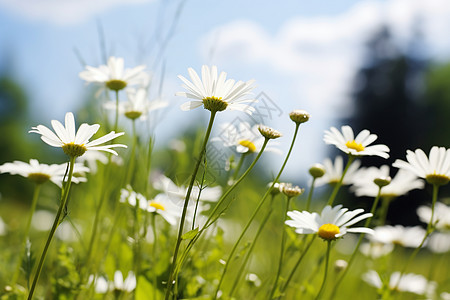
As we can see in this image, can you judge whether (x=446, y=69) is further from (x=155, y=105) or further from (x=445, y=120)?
(x=155, y=105)

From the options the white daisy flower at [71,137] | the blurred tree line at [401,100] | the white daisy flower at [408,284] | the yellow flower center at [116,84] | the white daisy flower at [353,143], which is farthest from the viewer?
the blurred tree line at [401,100]

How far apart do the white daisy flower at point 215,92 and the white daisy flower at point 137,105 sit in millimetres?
361

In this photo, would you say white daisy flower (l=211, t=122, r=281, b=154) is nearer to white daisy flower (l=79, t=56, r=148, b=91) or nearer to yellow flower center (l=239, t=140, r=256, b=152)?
yellow flower center (l=239, t=140, r=256, b=152)

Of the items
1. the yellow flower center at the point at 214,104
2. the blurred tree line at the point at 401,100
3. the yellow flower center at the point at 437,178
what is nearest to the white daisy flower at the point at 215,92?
the yellow flower center at the point at 214,104

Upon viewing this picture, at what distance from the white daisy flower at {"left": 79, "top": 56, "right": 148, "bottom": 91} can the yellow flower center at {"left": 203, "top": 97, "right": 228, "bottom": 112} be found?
404mm

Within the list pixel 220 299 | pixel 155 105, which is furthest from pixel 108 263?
pixel 155 105

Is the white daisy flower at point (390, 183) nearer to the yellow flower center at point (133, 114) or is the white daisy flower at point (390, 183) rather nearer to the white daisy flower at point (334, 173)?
the white daisy flower at point (334, 173)

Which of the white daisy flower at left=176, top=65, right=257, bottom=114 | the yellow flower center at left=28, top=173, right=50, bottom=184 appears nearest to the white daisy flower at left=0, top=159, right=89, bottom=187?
the yellow flower center at left=28, top=173, right=50, bottom=184

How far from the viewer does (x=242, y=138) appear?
0.86 meters

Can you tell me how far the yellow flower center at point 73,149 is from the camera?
0.57 meters

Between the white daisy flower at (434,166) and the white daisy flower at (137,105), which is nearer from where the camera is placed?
the white daisy flower at (434,166)

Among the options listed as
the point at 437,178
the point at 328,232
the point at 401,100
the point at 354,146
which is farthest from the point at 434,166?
the point at 401,100

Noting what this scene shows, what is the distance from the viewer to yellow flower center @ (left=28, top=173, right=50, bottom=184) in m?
0.77

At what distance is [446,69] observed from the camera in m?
14.0
